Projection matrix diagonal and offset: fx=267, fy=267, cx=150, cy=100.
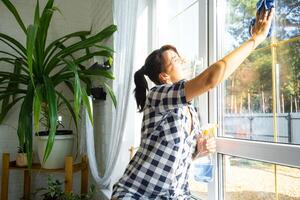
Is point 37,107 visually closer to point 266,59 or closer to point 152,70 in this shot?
point 152,70

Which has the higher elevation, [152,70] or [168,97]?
[152,70]

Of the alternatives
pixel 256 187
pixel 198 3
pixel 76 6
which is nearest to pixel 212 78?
pixel 256 187

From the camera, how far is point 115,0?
5.50 feet

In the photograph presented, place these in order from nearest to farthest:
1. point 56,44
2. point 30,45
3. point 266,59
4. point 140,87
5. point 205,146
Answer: point 266,59 < point 205,146 < point 140,87 < point 30,45 < point 56,44

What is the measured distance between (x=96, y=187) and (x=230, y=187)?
1.20 m

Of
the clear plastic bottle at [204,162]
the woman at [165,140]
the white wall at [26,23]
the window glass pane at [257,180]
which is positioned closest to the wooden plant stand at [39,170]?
the white wall at [26,23]

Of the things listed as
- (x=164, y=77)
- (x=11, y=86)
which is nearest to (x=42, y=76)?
(x=11, y=86)

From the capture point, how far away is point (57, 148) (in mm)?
1784

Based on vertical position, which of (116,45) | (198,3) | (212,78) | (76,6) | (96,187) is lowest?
(96,187)

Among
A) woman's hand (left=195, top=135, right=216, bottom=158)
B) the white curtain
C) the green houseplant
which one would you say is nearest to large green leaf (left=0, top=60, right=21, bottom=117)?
the green houseplant

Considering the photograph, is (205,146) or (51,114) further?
(51,114)

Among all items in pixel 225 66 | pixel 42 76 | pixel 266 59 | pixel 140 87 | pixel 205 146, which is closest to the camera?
pixel 225 66

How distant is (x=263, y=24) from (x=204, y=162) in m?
0.61

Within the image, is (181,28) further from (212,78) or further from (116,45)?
(212,78)
